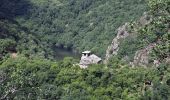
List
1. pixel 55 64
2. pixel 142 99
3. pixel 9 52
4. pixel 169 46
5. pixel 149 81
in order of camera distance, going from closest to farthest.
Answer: pixel 169 46 < pixel 142 99 < pixel 149 81 < pixel 55 64 < pixel 9 52

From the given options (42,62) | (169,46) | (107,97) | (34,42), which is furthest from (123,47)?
(169,46)

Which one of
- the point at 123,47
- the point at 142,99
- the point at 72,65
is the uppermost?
the point at 123,47

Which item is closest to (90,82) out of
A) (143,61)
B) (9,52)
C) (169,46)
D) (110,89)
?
(110,89)

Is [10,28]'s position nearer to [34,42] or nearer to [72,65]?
[34,42]

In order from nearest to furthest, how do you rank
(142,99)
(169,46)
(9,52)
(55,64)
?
(169,46)
(142,99)
(55,64)
(9,52)

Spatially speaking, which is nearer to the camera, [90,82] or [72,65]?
[90,82]

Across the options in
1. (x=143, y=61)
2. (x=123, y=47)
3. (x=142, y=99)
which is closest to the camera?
(x=142, y=99)

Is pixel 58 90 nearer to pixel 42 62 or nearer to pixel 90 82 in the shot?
pixel 90 82

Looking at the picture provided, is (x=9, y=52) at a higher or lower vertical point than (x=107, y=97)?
higher

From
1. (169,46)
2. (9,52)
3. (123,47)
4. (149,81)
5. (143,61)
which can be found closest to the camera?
(169,46)
